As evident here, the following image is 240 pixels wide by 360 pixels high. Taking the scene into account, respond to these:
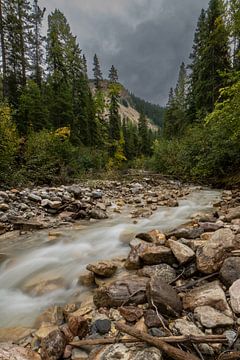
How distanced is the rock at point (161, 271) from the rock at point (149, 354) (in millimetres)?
1098

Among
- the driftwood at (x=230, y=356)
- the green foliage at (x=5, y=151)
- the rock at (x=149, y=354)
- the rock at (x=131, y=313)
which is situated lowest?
the rock at (x=131, y=313)

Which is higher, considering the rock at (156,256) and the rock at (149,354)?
the rock at (156,256)

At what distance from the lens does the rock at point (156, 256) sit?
3158mm

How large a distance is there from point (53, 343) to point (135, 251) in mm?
1711

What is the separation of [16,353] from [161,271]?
174cm

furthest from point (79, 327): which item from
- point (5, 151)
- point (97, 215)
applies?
point (5, 151)

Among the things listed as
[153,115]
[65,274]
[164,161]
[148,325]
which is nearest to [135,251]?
[65,274]

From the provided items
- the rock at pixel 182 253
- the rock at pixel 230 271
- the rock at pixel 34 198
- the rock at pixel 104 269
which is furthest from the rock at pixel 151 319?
the rock at pixel 34 198

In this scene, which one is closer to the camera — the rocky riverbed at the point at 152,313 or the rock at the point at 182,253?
the rocky riverbed at the point at 152,313

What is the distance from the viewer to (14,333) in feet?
8.22

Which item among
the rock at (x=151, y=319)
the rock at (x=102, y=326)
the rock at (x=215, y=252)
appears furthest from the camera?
the rock at (x=215, y=252)

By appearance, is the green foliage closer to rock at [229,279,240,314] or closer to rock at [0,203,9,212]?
rock at [0,203,9,212]

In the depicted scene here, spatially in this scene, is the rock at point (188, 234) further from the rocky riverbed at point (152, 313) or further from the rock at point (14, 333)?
the rock at point (14, 333)

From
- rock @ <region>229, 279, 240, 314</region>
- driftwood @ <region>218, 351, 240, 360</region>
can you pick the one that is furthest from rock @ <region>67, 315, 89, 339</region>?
rock @ <region>229, 279, 240, 314</region>
